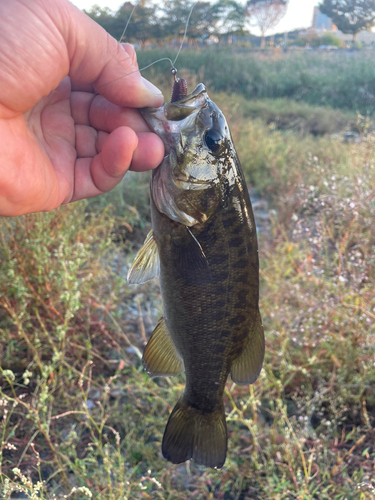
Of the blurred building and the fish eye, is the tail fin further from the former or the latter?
the blurred building

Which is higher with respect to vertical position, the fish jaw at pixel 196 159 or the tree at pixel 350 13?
the tree at pixel 350 13

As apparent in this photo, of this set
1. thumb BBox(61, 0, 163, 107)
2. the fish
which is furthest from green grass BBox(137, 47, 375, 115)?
the fish

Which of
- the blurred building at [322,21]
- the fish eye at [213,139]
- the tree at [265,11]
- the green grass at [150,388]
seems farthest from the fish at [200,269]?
the blurred building at [322,21]

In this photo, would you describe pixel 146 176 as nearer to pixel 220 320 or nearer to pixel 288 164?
pixel 288 164

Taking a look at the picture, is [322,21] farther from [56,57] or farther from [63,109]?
[56,57]

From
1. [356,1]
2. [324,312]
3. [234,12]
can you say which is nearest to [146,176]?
[324,312]

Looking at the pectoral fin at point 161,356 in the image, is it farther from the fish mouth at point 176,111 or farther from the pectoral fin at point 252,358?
the fish mouth at point 176,111
